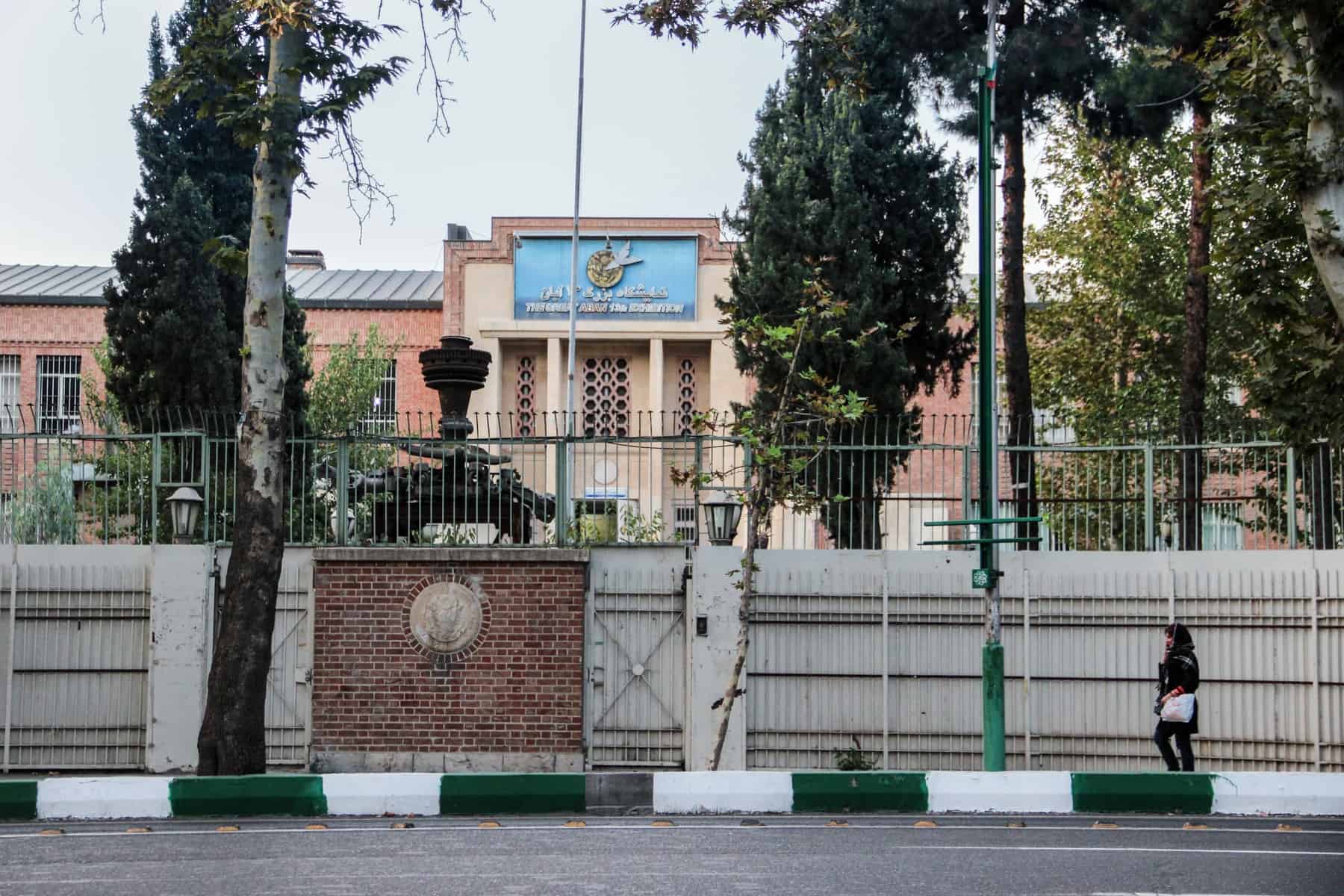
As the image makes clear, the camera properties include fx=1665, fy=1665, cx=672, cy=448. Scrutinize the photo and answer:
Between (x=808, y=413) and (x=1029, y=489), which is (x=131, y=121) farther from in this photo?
(x=1029, y=489)

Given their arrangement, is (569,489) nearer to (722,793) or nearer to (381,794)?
(722,793)

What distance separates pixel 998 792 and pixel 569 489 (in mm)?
5999

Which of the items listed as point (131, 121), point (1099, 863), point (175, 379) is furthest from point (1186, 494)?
point (131, 121)

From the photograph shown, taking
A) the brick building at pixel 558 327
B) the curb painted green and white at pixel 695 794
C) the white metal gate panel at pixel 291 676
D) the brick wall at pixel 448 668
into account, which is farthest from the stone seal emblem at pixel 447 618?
the brick building at pixel 558 327

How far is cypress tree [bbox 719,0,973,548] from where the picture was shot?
23.4 meters

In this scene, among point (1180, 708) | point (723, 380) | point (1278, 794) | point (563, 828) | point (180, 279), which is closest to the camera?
point (563, 828)

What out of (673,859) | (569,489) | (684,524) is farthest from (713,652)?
(673,859)

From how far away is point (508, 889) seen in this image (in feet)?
27.5

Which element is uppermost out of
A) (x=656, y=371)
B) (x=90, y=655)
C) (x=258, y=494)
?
(x=656, y=371)

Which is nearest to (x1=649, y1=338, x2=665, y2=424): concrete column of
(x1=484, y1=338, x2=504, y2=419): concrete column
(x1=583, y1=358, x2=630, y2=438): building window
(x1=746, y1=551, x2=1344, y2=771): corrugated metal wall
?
(x1=583, y1=358, x2=630, y2=438): building window

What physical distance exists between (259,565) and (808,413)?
5801 mm

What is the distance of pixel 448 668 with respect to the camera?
1677 cm

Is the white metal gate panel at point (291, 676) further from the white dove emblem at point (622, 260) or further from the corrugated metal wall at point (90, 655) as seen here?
the white dove emblem at point (622, 260)

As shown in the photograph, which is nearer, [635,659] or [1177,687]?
[1177,687]
